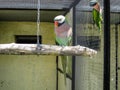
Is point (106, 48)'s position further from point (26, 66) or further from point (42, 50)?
point (26, 66)

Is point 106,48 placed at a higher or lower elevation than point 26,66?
higher

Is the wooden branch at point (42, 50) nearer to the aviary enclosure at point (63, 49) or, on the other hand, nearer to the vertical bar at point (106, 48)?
the aviary enclosure at point (63, 49)

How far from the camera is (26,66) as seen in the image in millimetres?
4645

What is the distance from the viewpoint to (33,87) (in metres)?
4.62

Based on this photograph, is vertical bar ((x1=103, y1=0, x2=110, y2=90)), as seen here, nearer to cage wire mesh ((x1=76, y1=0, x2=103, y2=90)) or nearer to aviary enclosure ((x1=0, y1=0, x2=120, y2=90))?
aviary enclosure ((x1=0, y1=0, x2=120, y2=90))

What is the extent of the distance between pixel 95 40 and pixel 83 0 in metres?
Result: 0.39

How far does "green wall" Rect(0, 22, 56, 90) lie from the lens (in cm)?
457

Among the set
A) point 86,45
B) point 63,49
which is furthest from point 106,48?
point 86,45

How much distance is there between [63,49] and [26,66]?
129 inches

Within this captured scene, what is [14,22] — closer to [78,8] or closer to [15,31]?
[15,31]

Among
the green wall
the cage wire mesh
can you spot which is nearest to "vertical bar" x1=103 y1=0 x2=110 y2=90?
the cage wire mesh

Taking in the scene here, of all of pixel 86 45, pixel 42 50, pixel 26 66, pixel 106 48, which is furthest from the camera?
pixel 26 66

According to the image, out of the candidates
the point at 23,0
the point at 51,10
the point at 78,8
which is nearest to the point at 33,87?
the point at 51,10

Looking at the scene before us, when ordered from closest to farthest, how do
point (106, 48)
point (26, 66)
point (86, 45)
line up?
point (106, 48) < point (86, 45) < point (26, 66)
